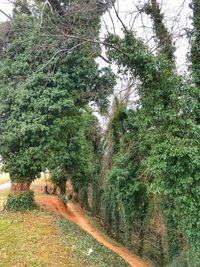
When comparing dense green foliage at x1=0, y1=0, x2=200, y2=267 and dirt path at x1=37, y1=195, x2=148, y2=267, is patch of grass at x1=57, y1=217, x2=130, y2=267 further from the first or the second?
dirt path at x1=37, y1=195, x2=148, y2=267

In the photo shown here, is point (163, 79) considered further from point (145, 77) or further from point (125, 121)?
point (125, 121)

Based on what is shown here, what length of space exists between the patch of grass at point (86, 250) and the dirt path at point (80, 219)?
2.78 meters

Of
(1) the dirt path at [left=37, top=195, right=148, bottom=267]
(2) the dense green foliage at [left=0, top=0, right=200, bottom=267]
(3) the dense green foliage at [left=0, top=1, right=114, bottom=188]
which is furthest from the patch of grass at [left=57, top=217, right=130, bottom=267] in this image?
(3) the dense green foliage at [left=0, top=1, right=114, bottom=188]

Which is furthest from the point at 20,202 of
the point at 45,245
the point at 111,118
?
the point at 111,118

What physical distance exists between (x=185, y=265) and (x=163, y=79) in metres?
7.31

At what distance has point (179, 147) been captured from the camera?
12.4 meters

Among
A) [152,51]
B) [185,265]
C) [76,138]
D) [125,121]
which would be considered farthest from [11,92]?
[185,265]

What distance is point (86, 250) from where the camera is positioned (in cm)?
1438

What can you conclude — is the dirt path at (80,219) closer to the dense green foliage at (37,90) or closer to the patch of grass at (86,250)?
the patch of grass at (86,250)

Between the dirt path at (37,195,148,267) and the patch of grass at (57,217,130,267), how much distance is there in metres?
2.78

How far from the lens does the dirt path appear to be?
19.2 meters

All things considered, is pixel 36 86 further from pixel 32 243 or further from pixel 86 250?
pixel 86 250

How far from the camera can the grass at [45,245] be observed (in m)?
13.2

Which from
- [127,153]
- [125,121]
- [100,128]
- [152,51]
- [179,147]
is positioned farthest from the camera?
[100,128]
